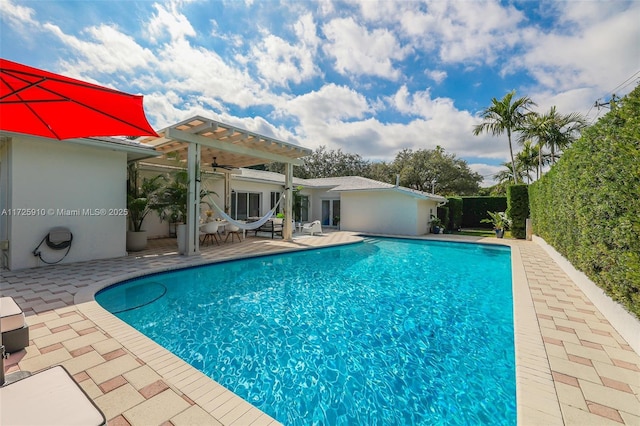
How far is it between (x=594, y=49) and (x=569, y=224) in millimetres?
4283

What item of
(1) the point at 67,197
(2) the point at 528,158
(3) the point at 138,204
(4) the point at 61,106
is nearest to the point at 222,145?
(3) the point at 138,204

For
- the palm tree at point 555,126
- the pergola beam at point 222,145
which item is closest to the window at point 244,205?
the pergola beam at point 222,145

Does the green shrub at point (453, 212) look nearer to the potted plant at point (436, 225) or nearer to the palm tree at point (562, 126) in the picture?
the potted plant at point (436, 225)

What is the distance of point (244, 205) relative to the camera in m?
16.3

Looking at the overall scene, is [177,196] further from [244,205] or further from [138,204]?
[244,205]

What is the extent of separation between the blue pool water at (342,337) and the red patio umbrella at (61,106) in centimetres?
288

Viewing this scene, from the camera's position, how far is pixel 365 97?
13.8 m

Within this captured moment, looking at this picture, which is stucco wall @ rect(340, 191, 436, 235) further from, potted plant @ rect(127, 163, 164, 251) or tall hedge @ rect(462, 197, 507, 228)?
potted plant @ rect(127, 163, 164, 251)

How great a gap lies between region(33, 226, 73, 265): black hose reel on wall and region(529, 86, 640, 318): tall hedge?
10.7m

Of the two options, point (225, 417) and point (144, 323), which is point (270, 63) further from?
point (225, 417)

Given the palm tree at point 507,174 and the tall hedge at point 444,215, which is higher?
the palm tree at point 507,174

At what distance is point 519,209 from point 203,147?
617 inches

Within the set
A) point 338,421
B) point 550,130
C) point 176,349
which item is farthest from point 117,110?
point 550,130

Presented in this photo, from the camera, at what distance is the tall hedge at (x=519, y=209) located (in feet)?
47.5
